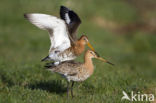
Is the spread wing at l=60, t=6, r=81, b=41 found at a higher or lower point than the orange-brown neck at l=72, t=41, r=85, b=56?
higher

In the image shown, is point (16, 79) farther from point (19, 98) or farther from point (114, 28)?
point (114, 28)

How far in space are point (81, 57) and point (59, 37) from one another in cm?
508

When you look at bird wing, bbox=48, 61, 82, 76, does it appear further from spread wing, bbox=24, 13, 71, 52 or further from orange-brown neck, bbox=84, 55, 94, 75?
spread wing, bbox=24, 13, 71, 52

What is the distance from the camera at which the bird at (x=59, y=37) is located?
935cm

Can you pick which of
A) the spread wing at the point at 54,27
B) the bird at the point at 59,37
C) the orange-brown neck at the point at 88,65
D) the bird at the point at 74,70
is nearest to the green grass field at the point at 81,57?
the bird at the point at 74,70

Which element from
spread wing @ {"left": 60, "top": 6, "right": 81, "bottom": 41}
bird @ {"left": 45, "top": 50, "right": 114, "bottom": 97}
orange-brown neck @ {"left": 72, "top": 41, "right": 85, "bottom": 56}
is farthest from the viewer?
spread wing @ {"left": 60, "top": 6, "right": 81, "bottom": 41}

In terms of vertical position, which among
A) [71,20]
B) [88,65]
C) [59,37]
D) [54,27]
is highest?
[71,20]

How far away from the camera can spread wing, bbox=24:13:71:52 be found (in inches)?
367

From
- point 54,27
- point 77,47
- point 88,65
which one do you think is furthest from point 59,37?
point 88,65

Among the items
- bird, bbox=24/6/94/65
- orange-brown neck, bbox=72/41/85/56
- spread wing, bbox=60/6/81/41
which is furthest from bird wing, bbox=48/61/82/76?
spread wing, bbox=60/6/81/41

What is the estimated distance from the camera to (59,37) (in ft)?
31.5

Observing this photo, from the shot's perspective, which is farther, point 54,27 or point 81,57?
point 81,57

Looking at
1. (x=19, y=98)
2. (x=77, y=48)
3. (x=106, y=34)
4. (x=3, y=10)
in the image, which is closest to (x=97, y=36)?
(x=106, y=34)

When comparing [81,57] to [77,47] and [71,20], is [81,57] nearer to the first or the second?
[71,20]
